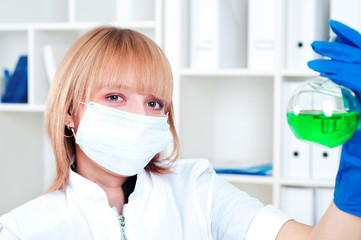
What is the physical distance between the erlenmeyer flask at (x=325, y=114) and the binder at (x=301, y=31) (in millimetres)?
990

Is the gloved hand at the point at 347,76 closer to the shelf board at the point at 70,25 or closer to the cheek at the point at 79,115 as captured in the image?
the cheek at the point at 79,115

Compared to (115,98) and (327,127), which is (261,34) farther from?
(327,127)

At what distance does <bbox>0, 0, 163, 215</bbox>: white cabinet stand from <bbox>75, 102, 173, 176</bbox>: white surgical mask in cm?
86

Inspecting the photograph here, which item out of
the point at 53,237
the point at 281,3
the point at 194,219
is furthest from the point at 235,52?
the point at 53,237

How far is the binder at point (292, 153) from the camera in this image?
1.79 m

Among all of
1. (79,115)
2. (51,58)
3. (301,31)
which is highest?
(301,31)

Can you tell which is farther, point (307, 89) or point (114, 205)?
point (114, 205)

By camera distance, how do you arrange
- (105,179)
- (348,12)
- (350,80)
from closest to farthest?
(350,80), (105,179), (348,12)

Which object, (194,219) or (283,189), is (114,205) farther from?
(283,189)

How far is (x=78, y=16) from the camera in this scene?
2.13 m

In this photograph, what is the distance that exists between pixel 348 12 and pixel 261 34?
1.03ft

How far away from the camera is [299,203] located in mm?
1796

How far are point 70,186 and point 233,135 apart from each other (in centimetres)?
118

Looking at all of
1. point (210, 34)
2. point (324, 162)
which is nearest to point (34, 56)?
point (210, 34)
